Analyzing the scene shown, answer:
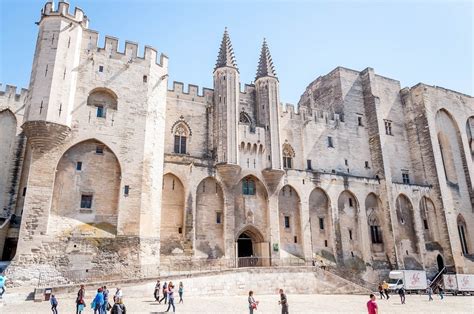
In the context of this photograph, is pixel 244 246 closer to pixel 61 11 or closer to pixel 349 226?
pixel 349 226

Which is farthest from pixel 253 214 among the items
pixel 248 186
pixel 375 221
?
pixel 375 221

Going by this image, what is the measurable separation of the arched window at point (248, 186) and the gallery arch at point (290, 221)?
267 cm

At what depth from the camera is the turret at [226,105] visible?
25.8 meters

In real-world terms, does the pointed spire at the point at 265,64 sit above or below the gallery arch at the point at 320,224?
above

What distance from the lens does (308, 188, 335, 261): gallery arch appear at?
94.3 ft

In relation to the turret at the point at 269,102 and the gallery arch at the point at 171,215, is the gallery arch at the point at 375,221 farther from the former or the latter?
the gallery arch at the point at 171,215

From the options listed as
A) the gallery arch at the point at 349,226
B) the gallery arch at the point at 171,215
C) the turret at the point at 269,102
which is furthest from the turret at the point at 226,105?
the gallery arch at the point at 349,226

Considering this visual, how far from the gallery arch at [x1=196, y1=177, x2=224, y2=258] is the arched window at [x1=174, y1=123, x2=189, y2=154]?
10.2ft

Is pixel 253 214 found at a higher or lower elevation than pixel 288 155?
lower

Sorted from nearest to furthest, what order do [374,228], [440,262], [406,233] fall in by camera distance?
[374,228] → [406,233] → [440,262]

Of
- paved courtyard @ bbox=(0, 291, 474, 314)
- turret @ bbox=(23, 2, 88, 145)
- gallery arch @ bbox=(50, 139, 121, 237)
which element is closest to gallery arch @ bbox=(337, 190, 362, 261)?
paved courtyard @ bbox=(0, 291, 474, 314)

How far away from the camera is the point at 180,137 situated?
87.0 feet

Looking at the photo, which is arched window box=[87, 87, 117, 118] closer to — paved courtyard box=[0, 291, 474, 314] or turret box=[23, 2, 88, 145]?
turret box=[23, 2, 88, 145]

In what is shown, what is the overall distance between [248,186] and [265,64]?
36.4ft
